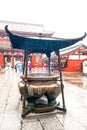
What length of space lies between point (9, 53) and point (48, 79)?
34.0m

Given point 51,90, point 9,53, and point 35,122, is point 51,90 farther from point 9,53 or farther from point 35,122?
point 9,53

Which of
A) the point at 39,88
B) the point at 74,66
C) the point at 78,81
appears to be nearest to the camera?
the point at 39,88

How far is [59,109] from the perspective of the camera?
5641 millimetres

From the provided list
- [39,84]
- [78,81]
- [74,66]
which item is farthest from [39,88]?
[74,66]

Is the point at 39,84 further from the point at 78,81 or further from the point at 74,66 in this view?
the point at 74,66

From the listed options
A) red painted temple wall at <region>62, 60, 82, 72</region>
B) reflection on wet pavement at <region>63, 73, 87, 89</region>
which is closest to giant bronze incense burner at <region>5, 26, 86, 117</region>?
reflection on wet pavement at <region>63, 73, 87, 89</region>

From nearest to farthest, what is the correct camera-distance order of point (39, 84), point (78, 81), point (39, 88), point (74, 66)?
point (39, 88)
point (39, 84)
point (78, 81)
point (74, 66)

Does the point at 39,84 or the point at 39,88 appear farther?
the point at 39,84

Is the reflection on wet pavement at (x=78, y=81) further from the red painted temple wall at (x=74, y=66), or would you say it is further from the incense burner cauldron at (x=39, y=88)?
the red painted temple wall at (x=74, y=66)

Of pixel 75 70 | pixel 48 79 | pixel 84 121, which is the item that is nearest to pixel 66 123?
pixel 84 121

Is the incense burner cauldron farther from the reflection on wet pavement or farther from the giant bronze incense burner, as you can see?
the reflection on wet pavement

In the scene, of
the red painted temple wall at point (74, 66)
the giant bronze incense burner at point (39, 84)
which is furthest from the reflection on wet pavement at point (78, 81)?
the red painted temple wall at point (74, 66)

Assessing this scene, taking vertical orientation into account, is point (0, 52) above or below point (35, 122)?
above

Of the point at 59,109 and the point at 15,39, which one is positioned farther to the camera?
the point at 59,109
